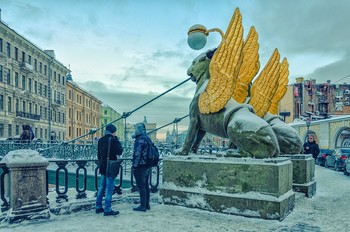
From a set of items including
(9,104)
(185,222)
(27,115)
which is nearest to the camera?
(185,222)

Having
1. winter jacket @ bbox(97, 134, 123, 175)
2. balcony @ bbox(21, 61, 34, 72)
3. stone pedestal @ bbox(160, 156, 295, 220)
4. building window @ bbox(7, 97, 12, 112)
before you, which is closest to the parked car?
stone pedestal @ bbox(160, 156, 295, 220)

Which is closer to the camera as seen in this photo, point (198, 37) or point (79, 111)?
point (198, 37)

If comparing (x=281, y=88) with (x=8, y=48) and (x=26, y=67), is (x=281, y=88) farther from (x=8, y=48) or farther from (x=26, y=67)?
(x=26, y=67)

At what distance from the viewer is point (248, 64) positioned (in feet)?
20.2

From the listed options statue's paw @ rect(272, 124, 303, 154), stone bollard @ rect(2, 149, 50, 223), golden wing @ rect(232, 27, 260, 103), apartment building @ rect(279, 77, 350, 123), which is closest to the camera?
stone bollard @ rect(2, 149, 50, 223)

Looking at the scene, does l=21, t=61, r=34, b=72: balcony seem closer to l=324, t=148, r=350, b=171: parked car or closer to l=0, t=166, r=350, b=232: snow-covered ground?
l=324, t=148, r=350, b=171: parked car

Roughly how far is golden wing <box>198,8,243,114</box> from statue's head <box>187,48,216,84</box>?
1.42 ft

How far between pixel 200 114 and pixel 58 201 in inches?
121

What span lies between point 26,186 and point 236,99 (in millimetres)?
4049

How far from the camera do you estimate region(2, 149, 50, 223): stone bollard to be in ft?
15.1

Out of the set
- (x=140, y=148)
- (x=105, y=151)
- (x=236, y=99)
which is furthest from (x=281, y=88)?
(x=105, y=151)

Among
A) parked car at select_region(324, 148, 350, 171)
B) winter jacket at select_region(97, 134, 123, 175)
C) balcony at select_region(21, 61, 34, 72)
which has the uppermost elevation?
balcony at select_region(21, 61, 34, 72)

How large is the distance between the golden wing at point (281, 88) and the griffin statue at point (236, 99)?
2.70ft

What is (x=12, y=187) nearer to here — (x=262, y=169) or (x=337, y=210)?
(x=262, y=169)
